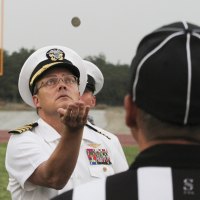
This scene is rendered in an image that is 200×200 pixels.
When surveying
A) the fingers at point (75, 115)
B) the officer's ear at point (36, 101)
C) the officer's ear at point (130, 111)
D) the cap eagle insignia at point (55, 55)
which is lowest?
the officer's ear at point (36, 101)

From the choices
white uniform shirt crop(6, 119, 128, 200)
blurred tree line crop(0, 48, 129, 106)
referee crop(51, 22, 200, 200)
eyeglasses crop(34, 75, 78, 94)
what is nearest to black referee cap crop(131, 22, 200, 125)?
referee crop(51, 22, 200, 200)

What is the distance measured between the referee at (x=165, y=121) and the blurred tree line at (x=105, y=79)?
117 feet

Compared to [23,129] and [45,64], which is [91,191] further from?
[45,64]

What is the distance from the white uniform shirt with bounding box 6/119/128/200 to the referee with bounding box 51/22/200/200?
1060 mm

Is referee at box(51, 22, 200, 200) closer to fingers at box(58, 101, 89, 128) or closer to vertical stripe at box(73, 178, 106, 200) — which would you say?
vertical stripe at box(73, 178, 106, 200)

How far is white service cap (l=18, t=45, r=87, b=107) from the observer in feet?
8.91

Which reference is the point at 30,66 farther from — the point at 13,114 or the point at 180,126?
the point at 13,114

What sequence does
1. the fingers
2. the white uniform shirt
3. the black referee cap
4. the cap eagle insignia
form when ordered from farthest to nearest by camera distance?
the cap eagle insignia < the white uniform shirt < the fingers < the black referee cap

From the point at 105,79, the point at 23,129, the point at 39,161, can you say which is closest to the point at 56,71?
the point at 23,129

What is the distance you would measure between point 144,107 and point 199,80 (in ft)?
0.49

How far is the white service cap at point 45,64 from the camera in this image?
2.72 m

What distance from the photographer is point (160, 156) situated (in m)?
1.42

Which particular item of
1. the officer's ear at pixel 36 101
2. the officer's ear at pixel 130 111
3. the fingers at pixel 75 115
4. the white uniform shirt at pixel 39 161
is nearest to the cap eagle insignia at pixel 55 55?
the officer's ear at pixel 36 101

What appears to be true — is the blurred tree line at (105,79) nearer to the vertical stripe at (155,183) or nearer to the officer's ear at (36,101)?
the officer's ear at (36,101)
